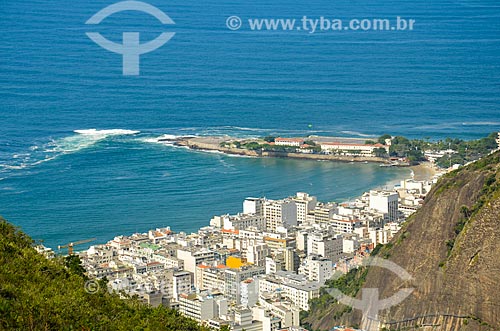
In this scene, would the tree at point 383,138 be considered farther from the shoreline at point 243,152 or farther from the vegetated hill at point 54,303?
the vegetated hill at point 54,303

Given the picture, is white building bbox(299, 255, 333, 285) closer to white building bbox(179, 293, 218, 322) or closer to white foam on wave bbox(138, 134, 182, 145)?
white building bbox(179, 293, 218, 322)

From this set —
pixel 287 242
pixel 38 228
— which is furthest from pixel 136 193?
pixel 287 242

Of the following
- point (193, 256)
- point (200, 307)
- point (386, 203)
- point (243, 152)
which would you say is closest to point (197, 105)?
point (243, 152)

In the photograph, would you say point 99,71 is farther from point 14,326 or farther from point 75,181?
point 14,326

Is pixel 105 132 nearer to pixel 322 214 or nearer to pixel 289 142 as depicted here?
pixel 289 142

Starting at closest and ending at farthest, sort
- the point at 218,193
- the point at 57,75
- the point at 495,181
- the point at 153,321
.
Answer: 1. the point at 153,321
2. the point at 495,181
3. the point at 218,193
4. the point at 57,75

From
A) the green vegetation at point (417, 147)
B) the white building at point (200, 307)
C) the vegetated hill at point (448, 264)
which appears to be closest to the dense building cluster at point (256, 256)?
the white building at point (200, 307)
